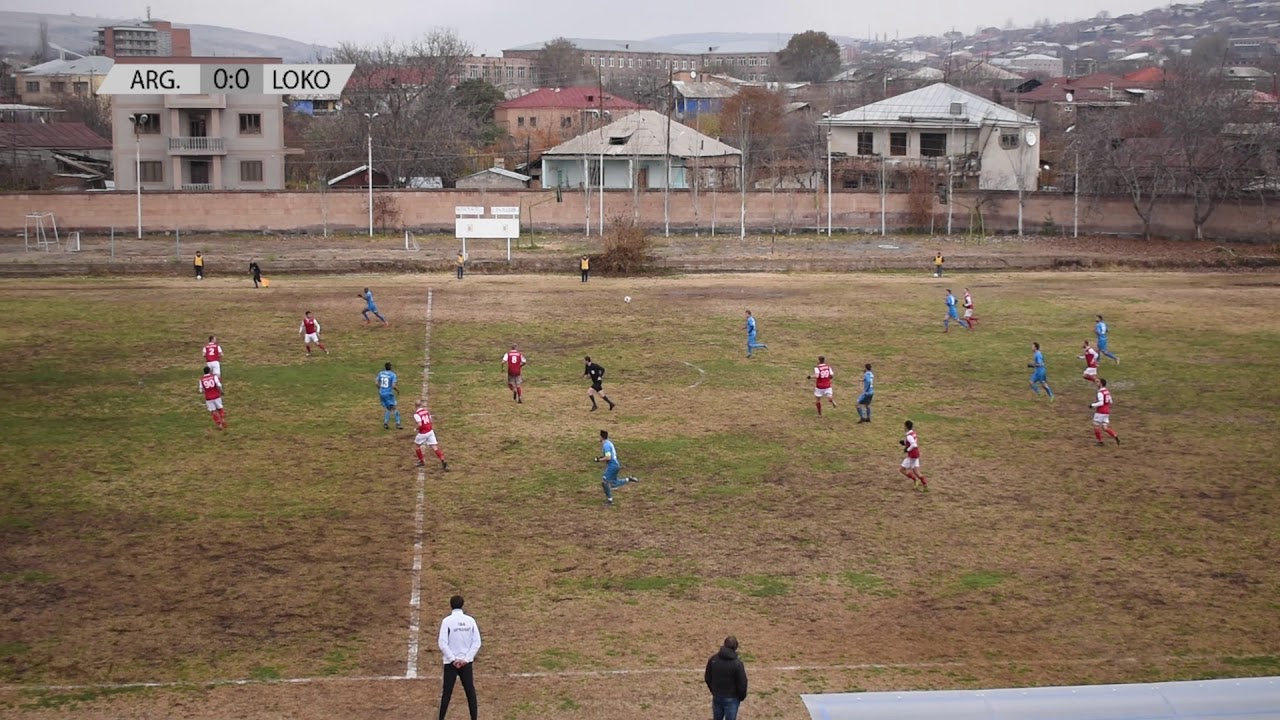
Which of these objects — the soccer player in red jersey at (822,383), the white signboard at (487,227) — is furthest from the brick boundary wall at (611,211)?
the soccer player in red jersey at (822,383)

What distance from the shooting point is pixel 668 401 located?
3128 centimetres

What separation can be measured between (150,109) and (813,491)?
224 feet

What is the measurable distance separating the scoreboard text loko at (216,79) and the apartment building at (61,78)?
8172 cm

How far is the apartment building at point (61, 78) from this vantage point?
155375 mm

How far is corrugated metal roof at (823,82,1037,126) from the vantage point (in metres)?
83.3

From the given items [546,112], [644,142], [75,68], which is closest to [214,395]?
[644,142]

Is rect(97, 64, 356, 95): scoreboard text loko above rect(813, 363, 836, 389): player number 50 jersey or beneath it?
above

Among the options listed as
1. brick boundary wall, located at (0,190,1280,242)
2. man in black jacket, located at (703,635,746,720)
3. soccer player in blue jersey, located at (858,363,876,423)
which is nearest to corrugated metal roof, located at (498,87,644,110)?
brick boundary wall, located at (0,190,1280,242)

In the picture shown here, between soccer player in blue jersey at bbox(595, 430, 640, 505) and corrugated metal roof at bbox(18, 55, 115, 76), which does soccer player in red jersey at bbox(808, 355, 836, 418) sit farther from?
corrugated metal roof at bbox(18, 55, 115, 76)

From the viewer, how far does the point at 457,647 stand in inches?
543

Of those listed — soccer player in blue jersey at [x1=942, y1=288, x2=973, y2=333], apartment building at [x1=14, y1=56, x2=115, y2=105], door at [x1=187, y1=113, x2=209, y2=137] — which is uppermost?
apartment building at [x1=14, y1=56, x2=115, y2=105]

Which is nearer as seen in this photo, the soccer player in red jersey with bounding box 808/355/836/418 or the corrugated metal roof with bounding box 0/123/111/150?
the soccer player in red jersey with bounding box 808/355/836/418

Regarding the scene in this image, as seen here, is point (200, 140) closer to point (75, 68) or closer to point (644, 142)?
point (644, 142)

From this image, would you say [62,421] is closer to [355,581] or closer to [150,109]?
[355,581]
